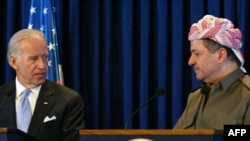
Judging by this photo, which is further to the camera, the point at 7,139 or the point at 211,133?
the point at 7,139

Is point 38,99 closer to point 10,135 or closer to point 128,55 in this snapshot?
point 10,135

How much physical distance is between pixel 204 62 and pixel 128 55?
5.92 ft

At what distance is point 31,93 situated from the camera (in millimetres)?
3920

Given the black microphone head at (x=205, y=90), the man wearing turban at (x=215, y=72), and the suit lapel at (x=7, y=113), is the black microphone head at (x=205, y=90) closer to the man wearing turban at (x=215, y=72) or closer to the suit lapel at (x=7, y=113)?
the man wearing turban at (x=215, y=72)

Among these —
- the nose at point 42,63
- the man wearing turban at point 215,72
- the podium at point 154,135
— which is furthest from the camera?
the nose at point 42,63

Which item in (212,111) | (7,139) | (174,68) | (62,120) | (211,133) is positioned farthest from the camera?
(174,68)

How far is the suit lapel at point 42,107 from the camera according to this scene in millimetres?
3709

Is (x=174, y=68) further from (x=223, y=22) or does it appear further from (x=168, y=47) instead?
(x=223, y=22)

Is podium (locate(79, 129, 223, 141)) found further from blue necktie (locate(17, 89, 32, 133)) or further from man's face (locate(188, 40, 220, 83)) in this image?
blue necktie (locate(17, 89, 32, 133))

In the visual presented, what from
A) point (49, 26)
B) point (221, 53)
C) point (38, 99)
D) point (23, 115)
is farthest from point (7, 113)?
point (49, 26)

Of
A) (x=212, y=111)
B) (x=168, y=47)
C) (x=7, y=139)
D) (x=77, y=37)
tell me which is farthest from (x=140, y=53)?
(x=7, y=139)

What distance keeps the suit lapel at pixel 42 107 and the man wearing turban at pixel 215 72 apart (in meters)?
0.86

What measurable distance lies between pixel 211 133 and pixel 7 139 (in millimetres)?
882

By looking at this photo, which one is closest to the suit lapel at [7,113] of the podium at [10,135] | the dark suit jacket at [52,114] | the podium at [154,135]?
the dark suit jacket at [52,114]
